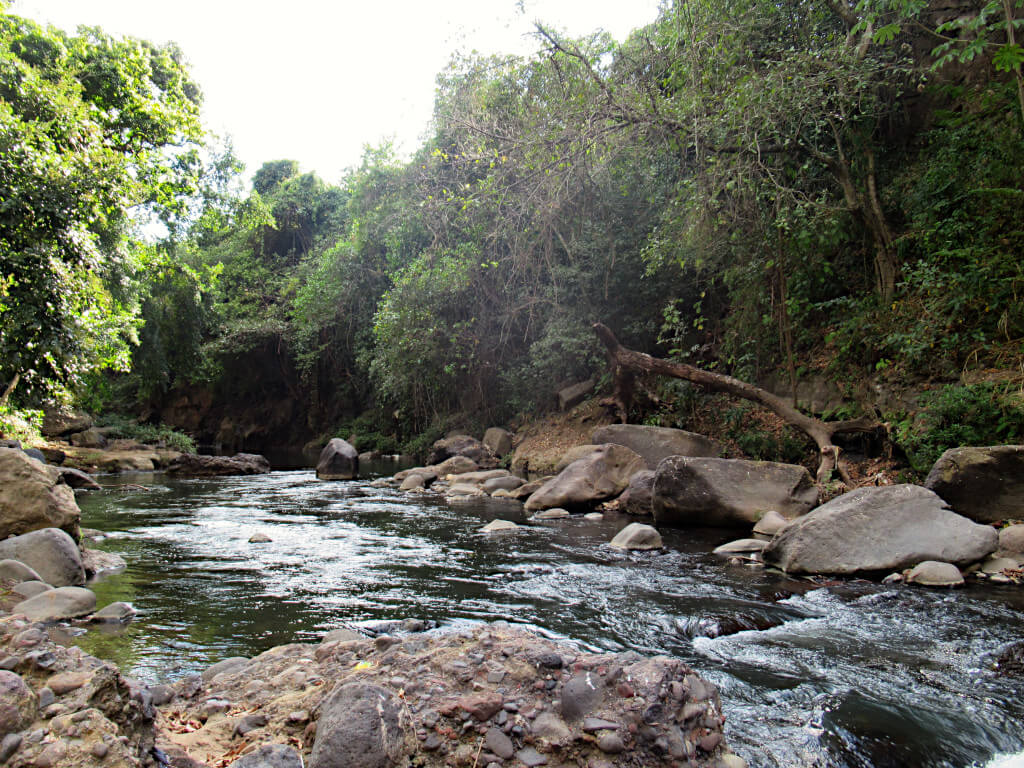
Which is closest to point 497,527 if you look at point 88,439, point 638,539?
point 638,539

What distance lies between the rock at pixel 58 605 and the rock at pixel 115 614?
11 centimetres

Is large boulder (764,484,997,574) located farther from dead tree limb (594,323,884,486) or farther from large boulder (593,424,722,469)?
large boulder (593,424,722,469)

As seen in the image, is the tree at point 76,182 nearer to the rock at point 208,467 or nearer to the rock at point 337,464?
the rock at point 208,467

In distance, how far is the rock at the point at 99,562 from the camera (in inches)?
206

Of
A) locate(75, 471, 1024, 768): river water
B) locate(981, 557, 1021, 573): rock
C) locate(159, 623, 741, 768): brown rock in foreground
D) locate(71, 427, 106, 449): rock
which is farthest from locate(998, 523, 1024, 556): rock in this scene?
locate(71, 427, 106, 449): rock

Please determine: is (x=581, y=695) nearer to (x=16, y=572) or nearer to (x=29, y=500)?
(x=16, y=572)

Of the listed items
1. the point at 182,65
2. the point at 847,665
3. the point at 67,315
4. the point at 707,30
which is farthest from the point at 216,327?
the point at 847,665

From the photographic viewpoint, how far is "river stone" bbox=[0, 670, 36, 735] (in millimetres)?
1730

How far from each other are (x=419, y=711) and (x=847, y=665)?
236cm

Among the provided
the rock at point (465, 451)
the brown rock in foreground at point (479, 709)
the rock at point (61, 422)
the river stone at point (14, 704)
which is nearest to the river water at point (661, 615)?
the brown rock in foreground at point (479, 709)

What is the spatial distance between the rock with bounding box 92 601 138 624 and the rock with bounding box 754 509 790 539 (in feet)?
19.6

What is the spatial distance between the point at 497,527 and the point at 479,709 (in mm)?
5331

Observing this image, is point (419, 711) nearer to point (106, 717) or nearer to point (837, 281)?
point (106, 717)

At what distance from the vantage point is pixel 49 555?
15.5 feet
